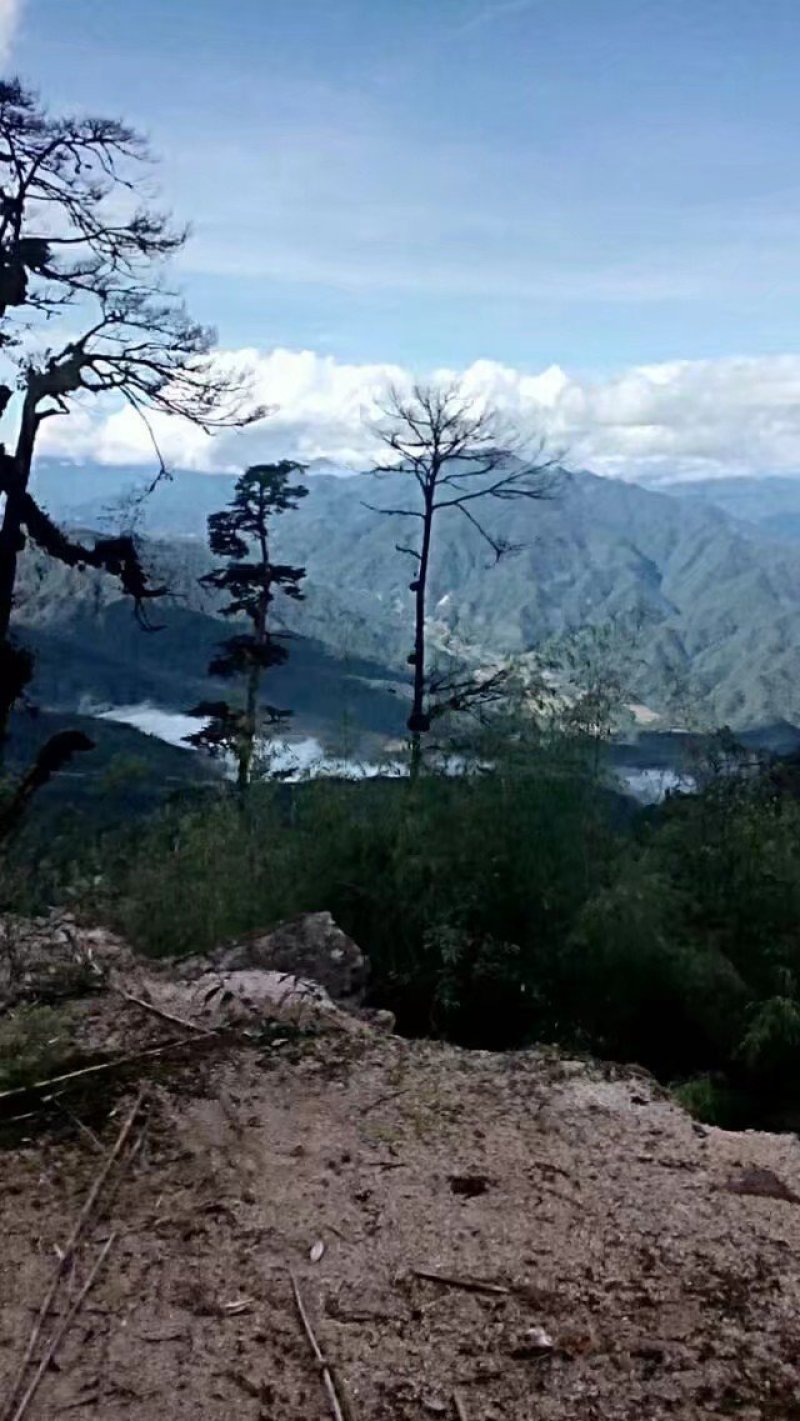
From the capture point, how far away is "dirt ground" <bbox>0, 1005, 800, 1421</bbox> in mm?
Answer: 4430

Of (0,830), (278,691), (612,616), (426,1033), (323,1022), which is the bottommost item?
(278,691)

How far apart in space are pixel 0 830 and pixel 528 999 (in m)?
5.03

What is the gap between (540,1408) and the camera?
4336 mm

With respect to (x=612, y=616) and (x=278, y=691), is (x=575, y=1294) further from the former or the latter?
(x=278, y=691)

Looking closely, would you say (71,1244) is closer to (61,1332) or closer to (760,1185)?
(61,1332)

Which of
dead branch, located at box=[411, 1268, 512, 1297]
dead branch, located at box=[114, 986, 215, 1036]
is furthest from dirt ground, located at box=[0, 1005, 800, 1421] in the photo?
dead branch, located at box=[114, 986, 215, 1036]

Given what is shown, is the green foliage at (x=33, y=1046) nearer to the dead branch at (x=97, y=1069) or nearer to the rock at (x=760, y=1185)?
the dead branch at (x=97, y=1069)

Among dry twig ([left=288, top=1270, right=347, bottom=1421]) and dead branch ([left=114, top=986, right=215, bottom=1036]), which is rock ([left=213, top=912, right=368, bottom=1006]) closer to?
dead branch ([left=114, top=986, right=215, bottom=1036])

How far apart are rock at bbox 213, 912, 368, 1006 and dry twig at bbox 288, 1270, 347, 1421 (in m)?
4.33

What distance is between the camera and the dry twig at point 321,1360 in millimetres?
4286

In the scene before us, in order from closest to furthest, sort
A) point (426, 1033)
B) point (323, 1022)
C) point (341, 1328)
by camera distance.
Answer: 1. point (341, 1328)
2. point (323, 1022)
3. point (426, 1033)

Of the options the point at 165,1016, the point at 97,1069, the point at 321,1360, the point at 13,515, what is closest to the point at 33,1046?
the point at 97,1069

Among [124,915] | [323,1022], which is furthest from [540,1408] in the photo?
[124,915]

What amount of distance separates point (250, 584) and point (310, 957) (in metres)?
14.0
